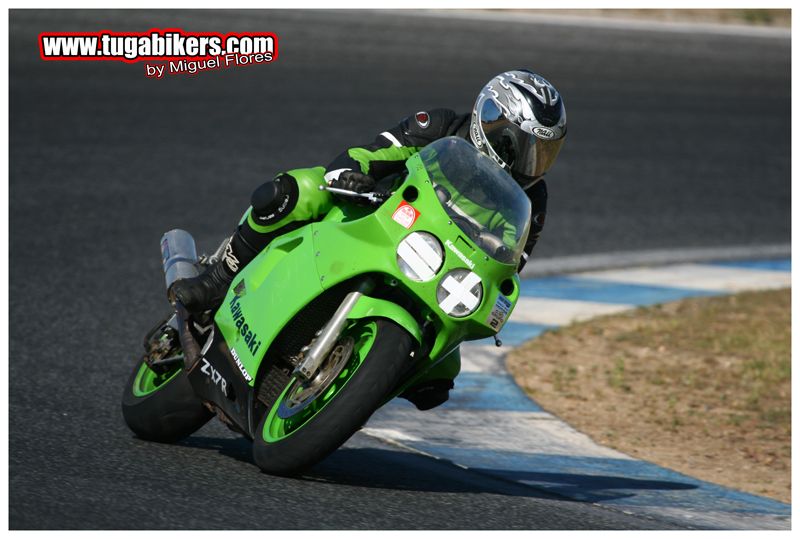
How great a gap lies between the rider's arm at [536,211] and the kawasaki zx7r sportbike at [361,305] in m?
0.35

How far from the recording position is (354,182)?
458cm

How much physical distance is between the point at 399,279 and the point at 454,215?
291 mm

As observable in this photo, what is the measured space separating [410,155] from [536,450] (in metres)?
1.50

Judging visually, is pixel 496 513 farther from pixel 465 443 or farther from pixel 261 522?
pixel 465 443

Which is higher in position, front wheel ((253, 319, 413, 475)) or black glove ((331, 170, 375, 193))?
black glove ((331, 170, 375, 193))

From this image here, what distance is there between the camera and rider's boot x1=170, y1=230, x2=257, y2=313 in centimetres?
491

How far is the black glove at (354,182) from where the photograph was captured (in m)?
4.58

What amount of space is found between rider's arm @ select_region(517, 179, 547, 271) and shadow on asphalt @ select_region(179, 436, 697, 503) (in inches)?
34.9

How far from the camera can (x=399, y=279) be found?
4.34m

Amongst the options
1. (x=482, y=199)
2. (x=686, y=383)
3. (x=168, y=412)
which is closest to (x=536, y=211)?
(x=482, y=199)

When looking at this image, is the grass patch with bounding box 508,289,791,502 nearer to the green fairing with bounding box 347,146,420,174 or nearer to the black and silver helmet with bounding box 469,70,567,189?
the black and silver helmet with bounding box 469,70,567,189

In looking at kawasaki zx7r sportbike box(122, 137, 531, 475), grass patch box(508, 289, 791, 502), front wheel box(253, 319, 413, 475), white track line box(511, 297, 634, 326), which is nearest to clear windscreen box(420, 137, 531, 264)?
kawasaki zx7r sportbike box(122, 137, 531, 475)

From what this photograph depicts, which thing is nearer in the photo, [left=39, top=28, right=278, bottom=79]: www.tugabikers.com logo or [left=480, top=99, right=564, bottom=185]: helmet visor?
[left=480, top=99, right=564, bottom=185]: helmet visor
